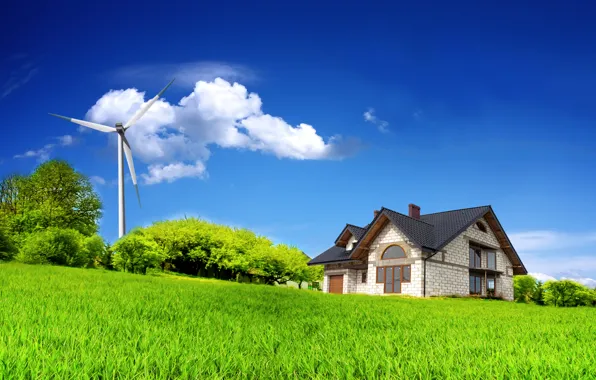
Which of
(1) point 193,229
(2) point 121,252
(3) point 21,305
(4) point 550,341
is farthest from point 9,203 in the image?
(4) point 550,341

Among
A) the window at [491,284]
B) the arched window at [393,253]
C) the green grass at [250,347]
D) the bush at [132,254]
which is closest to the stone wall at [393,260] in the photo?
the arched window at [393,253]

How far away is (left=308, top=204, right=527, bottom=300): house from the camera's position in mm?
31594

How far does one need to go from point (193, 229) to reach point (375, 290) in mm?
27402

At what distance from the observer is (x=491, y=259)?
126 feet

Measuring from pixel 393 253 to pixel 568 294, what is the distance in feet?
38.2

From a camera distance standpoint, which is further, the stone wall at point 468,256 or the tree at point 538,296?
the stone wall at point 468,256

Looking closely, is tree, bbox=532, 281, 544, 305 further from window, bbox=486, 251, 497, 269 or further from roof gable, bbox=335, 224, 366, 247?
roof gable, bbox=335, 224, 366, 247

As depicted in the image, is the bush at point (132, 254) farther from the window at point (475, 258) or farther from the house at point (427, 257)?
the window at point (475, 258)

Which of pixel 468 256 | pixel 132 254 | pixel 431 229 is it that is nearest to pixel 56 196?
pixel 132 254

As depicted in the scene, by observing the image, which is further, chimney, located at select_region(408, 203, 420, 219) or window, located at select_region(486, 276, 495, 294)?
window, located at select_region(486, 276, 495, 294)

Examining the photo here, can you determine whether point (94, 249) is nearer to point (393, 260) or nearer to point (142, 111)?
point (142, 111)

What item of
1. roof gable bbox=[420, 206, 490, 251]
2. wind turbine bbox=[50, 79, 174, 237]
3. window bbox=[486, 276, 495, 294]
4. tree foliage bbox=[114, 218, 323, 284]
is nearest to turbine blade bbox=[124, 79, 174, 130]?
wind turbine bbox=[50, 79, 174, 237]

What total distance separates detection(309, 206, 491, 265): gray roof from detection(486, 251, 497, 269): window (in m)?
4.78

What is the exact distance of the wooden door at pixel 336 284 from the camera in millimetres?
39625
